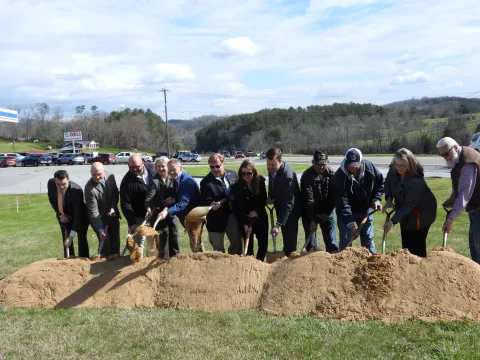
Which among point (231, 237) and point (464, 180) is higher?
point (464, 180)

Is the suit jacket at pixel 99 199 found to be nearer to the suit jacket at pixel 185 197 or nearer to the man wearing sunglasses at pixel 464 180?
the suit jacket at pixel 185 197

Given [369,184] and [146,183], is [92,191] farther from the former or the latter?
[369,184]

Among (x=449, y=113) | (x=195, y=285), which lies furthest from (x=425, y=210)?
(x=449, y=113)

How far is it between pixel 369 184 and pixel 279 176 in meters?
1.20

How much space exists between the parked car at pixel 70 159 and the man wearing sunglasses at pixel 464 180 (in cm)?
5219

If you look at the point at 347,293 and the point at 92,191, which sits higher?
the point at 92,191

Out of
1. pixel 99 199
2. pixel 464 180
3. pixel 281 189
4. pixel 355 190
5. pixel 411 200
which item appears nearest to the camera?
pixel 464 180

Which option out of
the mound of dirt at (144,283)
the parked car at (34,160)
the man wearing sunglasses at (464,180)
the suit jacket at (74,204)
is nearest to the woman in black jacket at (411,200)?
the man wearing sunglasses at (464,180)

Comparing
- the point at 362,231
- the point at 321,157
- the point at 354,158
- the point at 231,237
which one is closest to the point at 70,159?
the point at 231,237

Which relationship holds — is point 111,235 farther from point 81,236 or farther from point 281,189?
point 281,189

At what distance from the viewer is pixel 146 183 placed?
696 cm

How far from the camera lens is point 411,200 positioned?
567cm

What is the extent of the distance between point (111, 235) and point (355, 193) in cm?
379

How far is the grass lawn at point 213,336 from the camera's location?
4383mm
